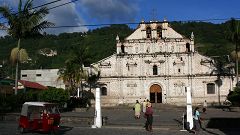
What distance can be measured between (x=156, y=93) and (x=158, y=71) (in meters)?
3.15

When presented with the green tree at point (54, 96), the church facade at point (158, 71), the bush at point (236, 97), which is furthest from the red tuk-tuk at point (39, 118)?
the church facade at point (158, 71)

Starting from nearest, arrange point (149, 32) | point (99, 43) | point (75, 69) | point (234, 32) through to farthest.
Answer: point (234, 32), point (75, 69), point (149, 32), point (99, 43)

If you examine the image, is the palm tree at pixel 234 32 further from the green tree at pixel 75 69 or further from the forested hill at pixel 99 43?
the green tree at pixel 75 69

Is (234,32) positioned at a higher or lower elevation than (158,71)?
higher

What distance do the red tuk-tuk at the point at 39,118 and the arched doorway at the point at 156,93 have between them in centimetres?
3922

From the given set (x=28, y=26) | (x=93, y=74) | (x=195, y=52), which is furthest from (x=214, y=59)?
(x=28, y=26)

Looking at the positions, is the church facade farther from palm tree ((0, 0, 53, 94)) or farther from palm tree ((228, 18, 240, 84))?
palm tree ((0, 0, 53, 94))

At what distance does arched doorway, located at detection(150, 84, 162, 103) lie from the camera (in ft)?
189

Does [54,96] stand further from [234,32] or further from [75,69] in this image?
[234,32]

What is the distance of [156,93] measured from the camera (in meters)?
57.5

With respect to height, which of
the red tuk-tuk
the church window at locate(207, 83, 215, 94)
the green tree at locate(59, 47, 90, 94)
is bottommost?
the red tuk-tuk

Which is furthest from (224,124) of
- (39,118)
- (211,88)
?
(211,88)

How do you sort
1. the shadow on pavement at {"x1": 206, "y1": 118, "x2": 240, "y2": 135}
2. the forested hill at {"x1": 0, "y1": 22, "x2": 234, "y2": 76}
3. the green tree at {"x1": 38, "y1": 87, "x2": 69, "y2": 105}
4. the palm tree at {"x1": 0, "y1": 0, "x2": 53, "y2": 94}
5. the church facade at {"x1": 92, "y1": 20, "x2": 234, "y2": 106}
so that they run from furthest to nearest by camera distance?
the forested hill at {"x1": 0, "y1": 22, "x2": 234, "y2": 76} → the church facade at {"x1": 92, "y1": 20, "x2": 234, "y2": 106} → the green tree at {"x1": 38, "y1": 87, "x2": 69, "y2": 105} → the palm tree at {"x1": 0, "y1": 0, "x2": 53, "y2": 94} → the shadow on pavement at {"x1": 206, "y1": 118, "x2": 240, "y2": 135}

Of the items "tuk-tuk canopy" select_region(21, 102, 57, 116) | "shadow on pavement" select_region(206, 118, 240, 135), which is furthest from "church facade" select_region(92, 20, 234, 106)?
"tuk-tuk canopy" select_region(21, 102, 57, 116)
